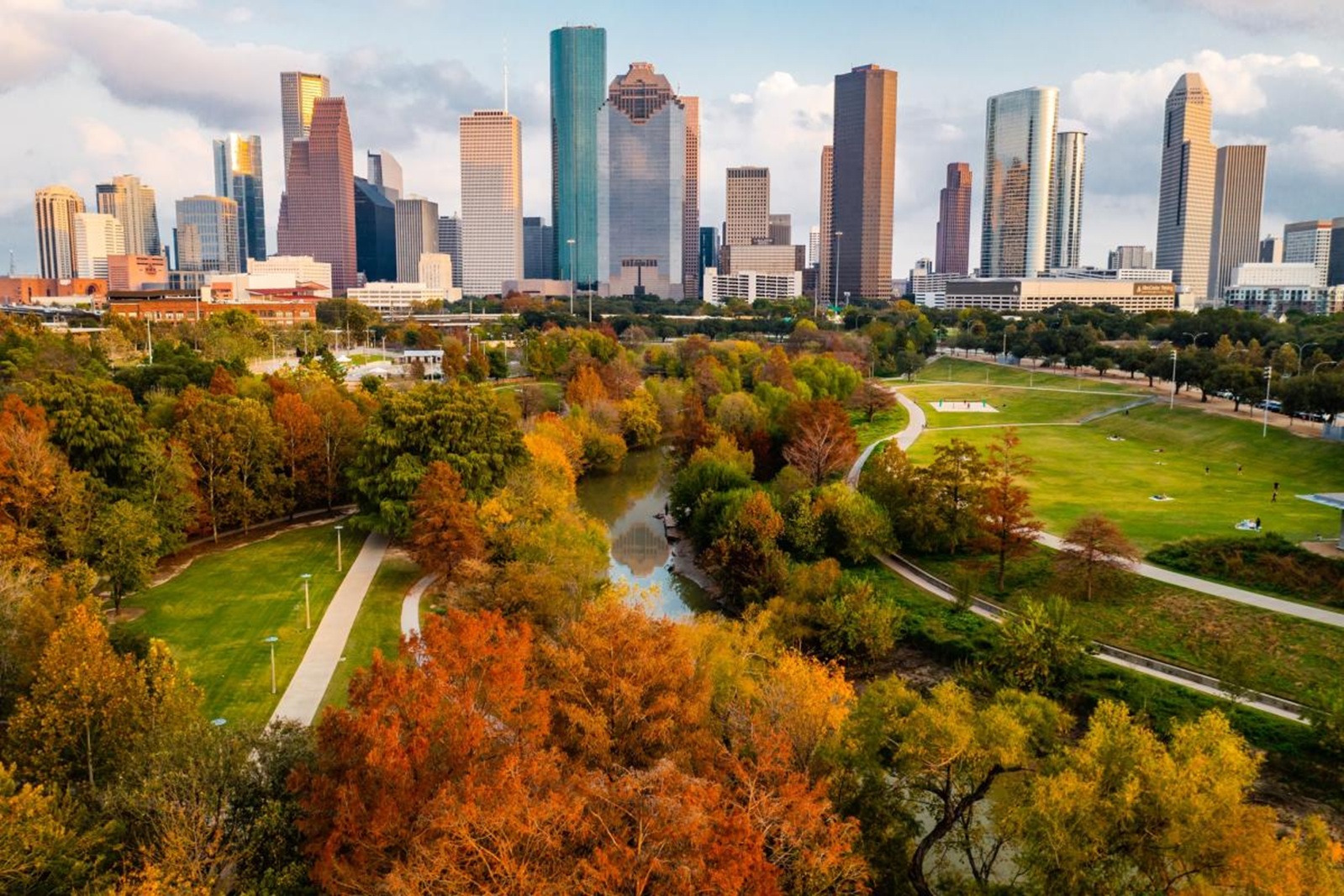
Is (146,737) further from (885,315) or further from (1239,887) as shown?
(885,315)

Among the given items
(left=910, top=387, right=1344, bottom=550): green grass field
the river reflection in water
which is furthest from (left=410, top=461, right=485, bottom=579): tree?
(left=910, top=387, right=1344, bottom=550): green grass field

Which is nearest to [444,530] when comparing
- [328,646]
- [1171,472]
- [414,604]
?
[414,604]

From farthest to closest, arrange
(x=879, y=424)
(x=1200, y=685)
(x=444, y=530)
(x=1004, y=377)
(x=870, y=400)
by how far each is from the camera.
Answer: (x=1004, y=377) → (x=870, y=400) → (x=879, y=424) → (x=444, y=530) → (x=1200, y=685)

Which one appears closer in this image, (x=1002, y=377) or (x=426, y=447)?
(x=426, y=447)

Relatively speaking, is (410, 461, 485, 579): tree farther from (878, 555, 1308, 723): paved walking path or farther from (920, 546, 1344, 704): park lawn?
(920, 546, 1344, 704): park lawn

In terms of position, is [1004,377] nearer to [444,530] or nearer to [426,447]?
[426,447]

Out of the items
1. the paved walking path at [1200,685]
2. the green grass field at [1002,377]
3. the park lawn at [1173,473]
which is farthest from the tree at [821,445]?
the green grass field at [1002,377]
